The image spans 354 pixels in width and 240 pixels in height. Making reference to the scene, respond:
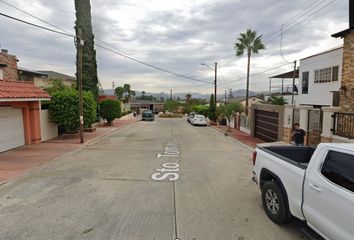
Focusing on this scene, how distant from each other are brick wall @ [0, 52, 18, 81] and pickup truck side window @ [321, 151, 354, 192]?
22753 mm

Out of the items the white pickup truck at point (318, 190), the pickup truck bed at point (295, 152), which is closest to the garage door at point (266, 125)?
the pickup truck bed at point (295, 152)

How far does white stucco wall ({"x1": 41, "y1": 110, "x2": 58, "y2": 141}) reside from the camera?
16.7m

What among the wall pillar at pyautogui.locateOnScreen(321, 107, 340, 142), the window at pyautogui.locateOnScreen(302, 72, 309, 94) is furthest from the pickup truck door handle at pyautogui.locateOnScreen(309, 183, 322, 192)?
the window at pyautogui.locateOnScreen(302, 72, 309, 94)

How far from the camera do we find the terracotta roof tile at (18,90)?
497 inches

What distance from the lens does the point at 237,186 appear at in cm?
782

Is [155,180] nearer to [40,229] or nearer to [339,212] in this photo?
[40,229]

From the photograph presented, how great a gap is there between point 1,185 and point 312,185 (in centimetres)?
813

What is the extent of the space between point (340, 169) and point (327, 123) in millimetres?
7623

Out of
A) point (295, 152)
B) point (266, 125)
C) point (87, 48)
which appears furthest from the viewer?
point (87, 48)

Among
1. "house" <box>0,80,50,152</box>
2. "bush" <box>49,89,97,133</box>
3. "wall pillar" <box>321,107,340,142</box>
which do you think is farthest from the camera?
"bush" <box>49,89,97,133</box>

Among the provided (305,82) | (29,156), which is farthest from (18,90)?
(305,82)

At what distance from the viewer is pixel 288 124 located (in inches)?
596

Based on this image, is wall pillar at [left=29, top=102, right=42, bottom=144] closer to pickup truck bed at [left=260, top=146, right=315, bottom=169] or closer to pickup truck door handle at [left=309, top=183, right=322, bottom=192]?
pickup truck bed at [left=260, top=146, right=315, bottom=169]

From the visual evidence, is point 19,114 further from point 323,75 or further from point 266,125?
point 323,75
